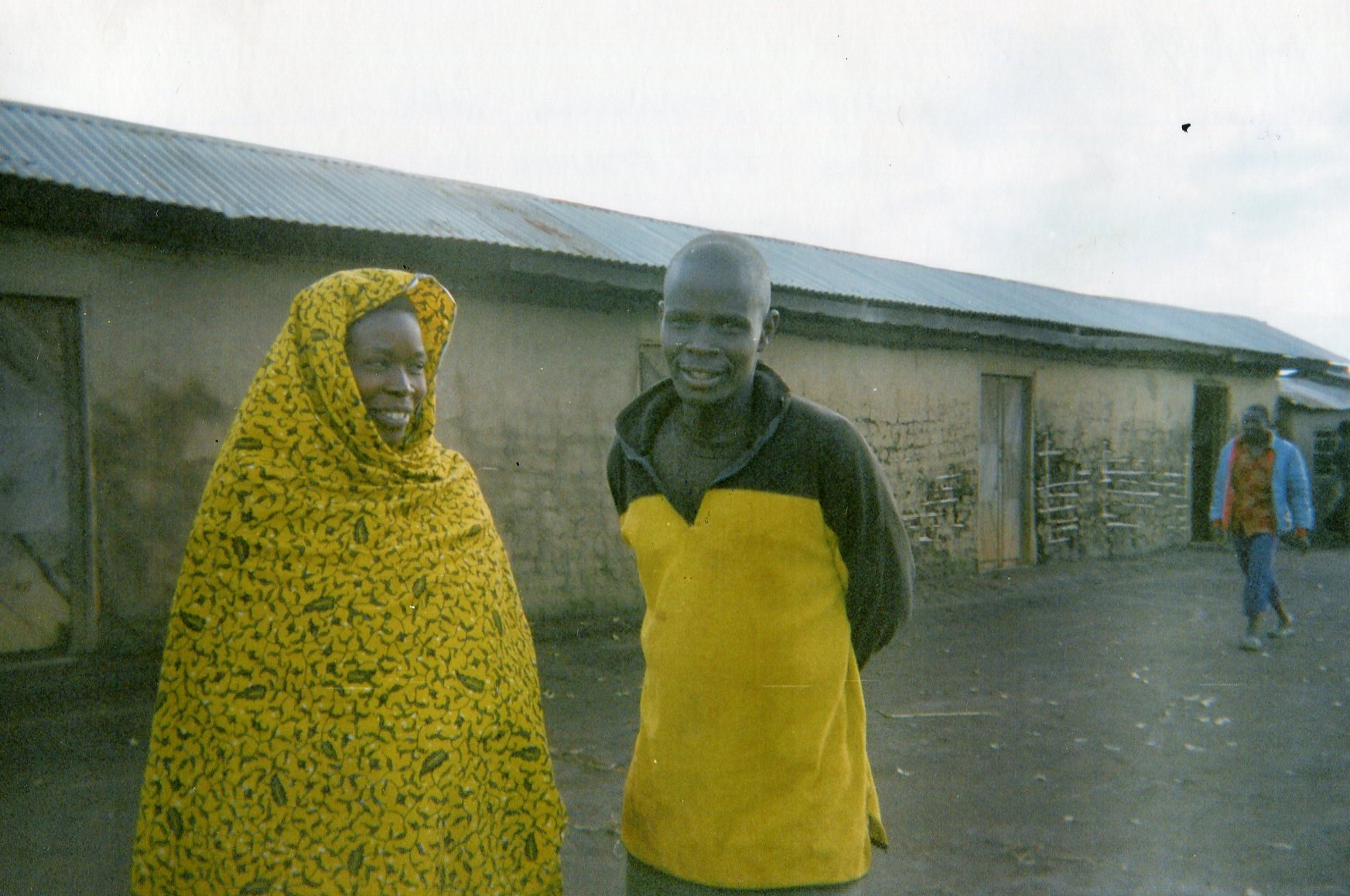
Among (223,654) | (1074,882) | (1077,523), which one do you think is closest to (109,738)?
(223,654)

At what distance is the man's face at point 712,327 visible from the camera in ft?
5.49

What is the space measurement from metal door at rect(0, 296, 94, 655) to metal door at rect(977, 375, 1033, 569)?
956cm

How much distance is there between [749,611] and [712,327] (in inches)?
19.1

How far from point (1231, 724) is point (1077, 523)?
8.50 metres

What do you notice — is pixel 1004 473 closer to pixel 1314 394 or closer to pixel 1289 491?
pixel 1289 491

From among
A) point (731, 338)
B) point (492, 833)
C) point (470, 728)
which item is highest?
point (731, 338)

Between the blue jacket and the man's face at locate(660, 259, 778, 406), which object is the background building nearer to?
the blue jacket

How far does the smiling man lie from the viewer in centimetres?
160

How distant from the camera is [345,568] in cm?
198

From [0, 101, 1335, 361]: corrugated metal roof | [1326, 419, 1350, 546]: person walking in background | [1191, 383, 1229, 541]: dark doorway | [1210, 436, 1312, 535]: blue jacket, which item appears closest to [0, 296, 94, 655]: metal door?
[0, 101, 1335, 361]: corrugated metal roof

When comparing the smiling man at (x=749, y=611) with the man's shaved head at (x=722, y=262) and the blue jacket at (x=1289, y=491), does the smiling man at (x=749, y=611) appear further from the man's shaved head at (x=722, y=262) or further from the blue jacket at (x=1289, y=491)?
the blue jacket at (x=1289, y=491)

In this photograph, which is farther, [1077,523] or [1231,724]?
[1077,523]

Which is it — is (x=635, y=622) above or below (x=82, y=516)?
below

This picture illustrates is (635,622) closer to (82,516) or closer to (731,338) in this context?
(82,516)
